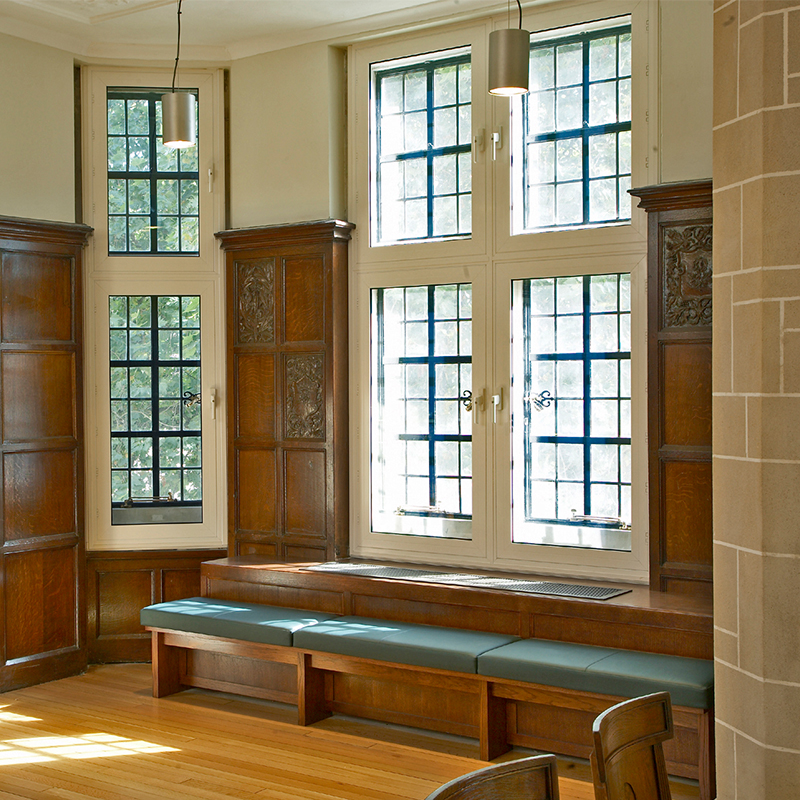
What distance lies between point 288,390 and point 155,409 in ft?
3.23

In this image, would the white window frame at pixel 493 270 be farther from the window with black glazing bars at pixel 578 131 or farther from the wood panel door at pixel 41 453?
the wood panel door at pixel 41 453

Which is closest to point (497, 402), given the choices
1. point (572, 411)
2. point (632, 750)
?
point (572, 411)

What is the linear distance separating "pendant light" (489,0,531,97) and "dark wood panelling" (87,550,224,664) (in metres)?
3.75

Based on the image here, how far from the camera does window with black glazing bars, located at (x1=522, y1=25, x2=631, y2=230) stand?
5.33 meters

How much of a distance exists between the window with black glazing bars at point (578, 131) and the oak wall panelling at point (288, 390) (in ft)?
4.33

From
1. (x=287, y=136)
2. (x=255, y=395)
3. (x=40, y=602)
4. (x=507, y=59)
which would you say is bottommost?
(x=40, y=602)

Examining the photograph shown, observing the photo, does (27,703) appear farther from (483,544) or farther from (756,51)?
(756,51)

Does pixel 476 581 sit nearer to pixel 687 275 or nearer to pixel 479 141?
pixel 687 275

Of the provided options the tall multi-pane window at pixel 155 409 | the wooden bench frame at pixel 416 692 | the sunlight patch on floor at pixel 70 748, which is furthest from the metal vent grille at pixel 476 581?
Answer: the sunlight patch on floor at pixel 70 748

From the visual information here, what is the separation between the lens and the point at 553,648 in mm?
4691

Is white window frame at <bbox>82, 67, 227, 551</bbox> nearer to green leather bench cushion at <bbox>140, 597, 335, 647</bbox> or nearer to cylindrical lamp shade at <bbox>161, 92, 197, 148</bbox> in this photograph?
green leather bench cushion at <bbox>140, 597, 335, 647</bbox>

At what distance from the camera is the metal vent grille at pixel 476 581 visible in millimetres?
4969

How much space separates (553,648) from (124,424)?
3339 millimetres

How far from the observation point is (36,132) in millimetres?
6148
